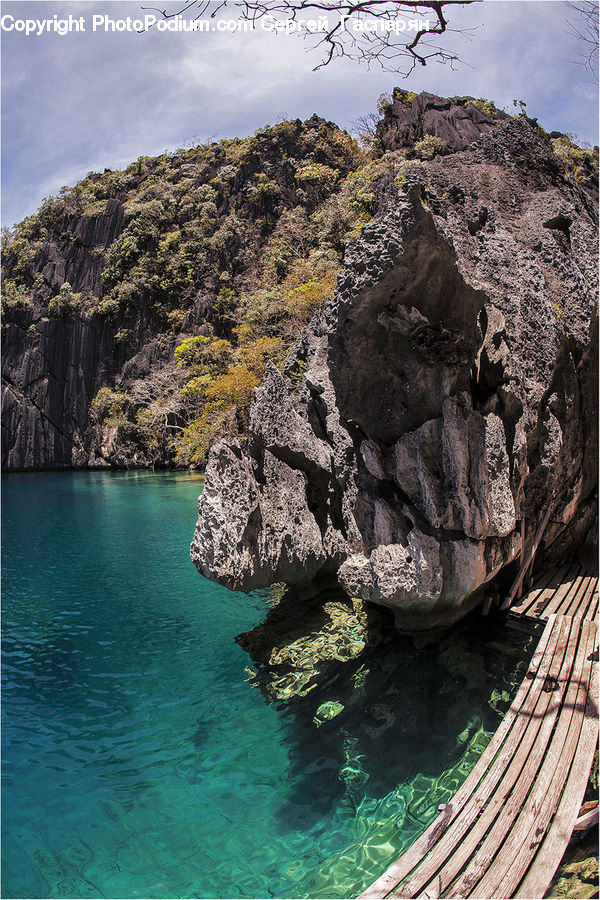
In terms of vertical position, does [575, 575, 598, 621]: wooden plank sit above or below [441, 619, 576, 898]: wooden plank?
above

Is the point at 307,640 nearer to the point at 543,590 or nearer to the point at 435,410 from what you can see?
the point at 543,590

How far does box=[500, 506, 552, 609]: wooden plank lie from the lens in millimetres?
6404

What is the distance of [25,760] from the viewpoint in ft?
17.4

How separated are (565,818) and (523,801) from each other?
0.28 metres

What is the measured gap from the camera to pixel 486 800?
3.38m

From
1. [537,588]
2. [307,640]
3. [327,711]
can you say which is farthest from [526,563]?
[327,711]

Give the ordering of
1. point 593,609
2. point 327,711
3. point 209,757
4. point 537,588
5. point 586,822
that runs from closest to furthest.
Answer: point 586,822 → point 209,757 → point 327,711 → point 593,609 → point 537,588

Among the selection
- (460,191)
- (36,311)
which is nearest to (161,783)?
(460,191)

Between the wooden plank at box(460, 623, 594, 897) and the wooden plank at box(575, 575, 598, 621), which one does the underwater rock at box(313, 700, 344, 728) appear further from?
the wooden plank at box(575, 575, 598, 621)

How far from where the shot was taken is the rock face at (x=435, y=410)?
492 cm

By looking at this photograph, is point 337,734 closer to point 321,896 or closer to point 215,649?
point 321,896

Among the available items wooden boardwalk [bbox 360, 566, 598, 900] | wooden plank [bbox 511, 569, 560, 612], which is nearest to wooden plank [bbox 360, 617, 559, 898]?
wooden boardwalk [bbox 360, 566, 598, 900]

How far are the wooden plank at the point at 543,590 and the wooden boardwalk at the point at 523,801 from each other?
4.29 ft

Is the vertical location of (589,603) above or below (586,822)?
above
